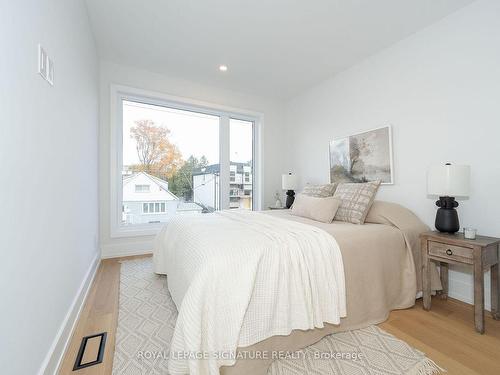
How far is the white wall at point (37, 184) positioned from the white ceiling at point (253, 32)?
717mm

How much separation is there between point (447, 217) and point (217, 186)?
3.14 metres

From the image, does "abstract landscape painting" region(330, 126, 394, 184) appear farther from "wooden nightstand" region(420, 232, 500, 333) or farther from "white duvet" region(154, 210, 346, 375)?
"white duvet" region(154, 210, 346, 375)

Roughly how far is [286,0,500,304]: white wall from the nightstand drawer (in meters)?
0.51

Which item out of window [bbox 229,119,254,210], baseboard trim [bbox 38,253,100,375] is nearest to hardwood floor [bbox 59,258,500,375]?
baseboard trim [bbox 38,253,100,375]

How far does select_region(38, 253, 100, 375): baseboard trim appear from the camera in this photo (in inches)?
47.6

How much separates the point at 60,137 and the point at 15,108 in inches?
24.7

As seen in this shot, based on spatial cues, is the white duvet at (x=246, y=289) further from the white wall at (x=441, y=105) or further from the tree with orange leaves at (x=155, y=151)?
the tree with orange leaves at (x=155, y=151)

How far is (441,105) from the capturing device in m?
2.29

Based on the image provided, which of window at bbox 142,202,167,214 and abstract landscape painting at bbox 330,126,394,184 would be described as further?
window at bbox 142,202,167,214

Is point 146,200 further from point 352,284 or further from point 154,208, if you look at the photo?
point 352,284

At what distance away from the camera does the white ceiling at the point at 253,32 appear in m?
2.21

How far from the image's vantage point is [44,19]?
1.26m

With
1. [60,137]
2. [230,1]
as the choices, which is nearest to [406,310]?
[60,137]

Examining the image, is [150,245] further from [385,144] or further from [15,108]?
[385,144]
